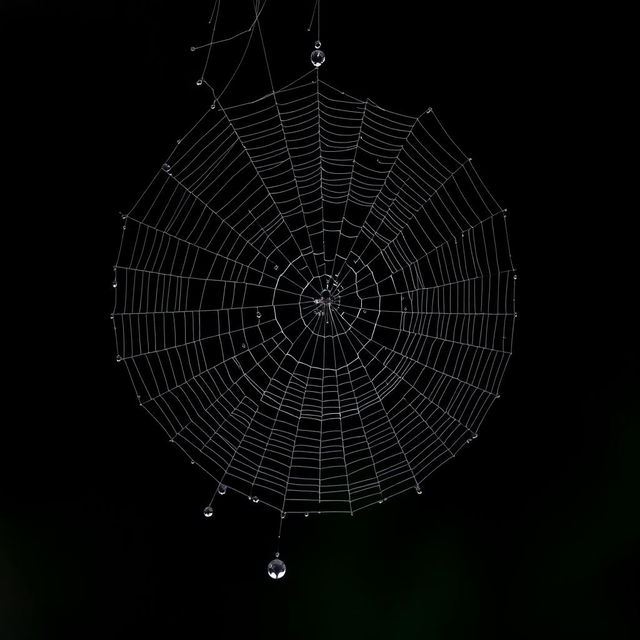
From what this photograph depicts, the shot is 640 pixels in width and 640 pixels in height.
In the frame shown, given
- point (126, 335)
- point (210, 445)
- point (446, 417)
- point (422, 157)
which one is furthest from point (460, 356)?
point (126, 335)

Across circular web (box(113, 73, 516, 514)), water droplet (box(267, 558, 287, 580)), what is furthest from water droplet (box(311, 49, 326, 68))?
water droplet (box(267, 558, 287, 580))

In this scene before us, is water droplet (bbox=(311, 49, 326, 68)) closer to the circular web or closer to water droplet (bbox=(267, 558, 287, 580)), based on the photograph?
the circular web

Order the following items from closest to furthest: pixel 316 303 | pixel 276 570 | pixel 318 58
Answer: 1. pixel 318 58
2. pixel 276 570
3. pixel 316 303

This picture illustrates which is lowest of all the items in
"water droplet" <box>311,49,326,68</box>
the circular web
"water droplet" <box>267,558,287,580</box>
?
"water droplet" <box>267,558,287,580</box>

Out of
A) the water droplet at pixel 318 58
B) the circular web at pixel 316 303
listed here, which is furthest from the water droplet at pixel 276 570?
the water droplet at pixel 318 58

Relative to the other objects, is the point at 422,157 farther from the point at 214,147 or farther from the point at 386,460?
the point at 386,460

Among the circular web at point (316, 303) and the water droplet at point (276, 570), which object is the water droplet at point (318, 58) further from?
the water droplet at point (276, 570)

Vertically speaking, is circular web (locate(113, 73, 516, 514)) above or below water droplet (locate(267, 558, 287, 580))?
above

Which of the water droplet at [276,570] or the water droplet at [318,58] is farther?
the water droplet at [276,570]

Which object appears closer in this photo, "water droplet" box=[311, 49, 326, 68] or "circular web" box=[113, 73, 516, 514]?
"water droplet" box=[311, 49, 326, 68]
